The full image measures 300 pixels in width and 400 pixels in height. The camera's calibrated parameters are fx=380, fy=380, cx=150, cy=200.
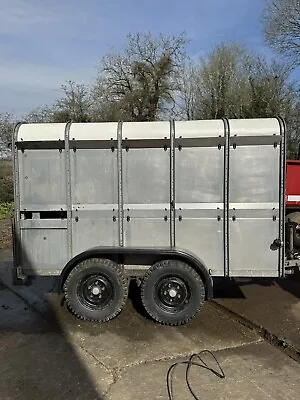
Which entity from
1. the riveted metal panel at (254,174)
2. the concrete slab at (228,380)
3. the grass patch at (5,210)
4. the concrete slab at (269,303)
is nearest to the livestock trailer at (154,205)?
the riveted metal panel at (254,174)

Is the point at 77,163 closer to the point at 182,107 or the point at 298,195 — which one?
the point at 298,195

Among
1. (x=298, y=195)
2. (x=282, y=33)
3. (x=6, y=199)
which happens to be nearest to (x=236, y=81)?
(x=282, y=33)

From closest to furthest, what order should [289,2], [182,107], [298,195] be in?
1. [298,195]
2. [289,2]
3. [182,107]

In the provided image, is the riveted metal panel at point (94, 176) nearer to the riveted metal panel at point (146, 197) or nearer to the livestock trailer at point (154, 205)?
the livestock trailer at point (154, 205)

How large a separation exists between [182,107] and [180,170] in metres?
21.0

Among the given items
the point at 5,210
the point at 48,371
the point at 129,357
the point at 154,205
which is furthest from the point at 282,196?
the point at 5,210

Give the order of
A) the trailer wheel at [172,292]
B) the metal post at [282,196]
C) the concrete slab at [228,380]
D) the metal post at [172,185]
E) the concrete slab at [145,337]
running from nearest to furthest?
1. the concrete slab at [228,380]
2. the concrete slab at [145,337]
3. the metal post at [282,196]
4. the metal post at [172,185]
5. the trailer wheel at [172,292]

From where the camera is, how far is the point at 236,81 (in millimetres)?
22312

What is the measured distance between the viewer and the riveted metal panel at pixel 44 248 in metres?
4.88

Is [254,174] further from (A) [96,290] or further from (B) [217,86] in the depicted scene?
(B) [217,86]

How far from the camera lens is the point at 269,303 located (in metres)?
5.65

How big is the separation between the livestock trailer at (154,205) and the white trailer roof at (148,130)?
1 centimetres

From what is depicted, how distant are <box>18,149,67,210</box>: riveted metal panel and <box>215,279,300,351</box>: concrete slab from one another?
2888mm

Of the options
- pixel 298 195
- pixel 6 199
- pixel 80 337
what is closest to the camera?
pixel 80 337
